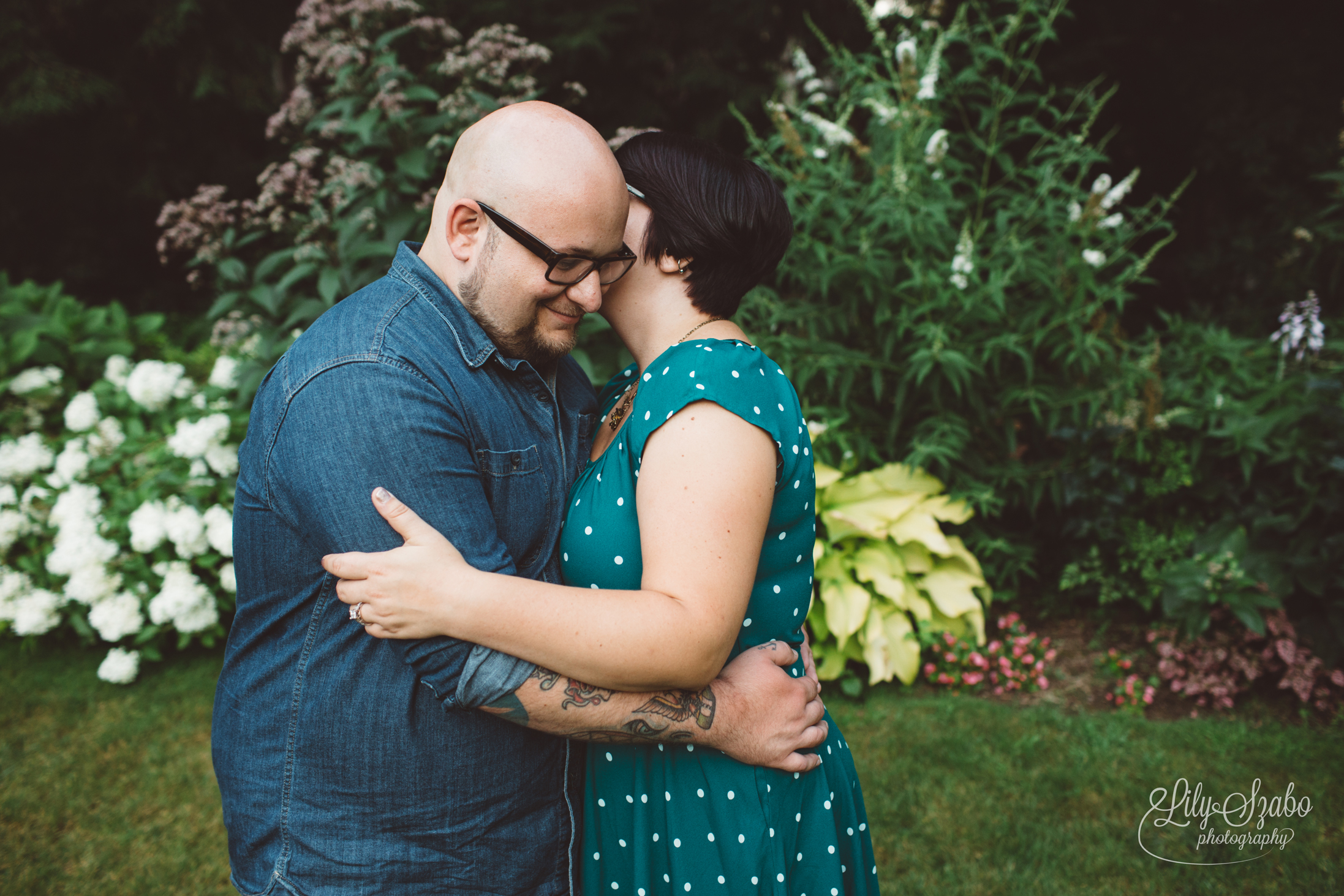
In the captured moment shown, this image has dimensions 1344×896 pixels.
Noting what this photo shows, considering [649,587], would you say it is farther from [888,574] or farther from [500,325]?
[888,574]

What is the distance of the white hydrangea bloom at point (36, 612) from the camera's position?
3781mm

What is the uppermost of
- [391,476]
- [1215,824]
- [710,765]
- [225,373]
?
[391,476]

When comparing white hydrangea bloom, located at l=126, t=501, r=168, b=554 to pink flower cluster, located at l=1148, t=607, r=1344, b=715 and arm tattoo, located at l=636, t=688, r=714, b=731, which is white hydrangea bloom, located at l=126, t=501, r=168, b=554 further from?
pink flower cluster, located at l=1148, t=607, r=1344, b=715

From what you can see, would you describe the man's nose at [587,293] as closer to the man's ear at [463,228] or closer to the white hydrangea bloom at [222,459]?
the man's ear at [463,228]

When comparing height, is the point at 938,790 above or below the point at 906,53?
below

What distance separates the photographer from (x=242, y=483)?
1305mm

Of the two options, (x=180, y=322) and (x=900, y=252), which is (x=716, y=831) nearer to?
(x=900, y=252)

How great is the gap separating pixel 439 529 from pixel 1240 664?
383 cm

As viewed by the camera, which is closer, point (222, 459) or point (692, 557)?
point (692, 557)

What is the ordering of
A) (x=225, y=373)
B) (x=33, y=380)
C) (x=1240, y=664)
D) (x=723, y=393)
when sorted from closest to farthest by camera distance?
(x=723, y=393)
(x=1240, y=664)
(x=225, y=373)
(x=33, y=380)

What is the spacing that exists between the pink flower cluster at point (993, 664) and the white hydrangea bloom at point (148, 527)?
3830 millimetres

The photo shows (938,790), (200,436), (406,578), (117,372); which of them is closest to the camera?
(406,578)

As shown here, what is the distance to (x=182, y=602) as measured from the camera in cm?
370

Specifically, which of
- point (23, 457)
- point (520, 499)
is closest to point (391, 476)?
point (520, 499)
